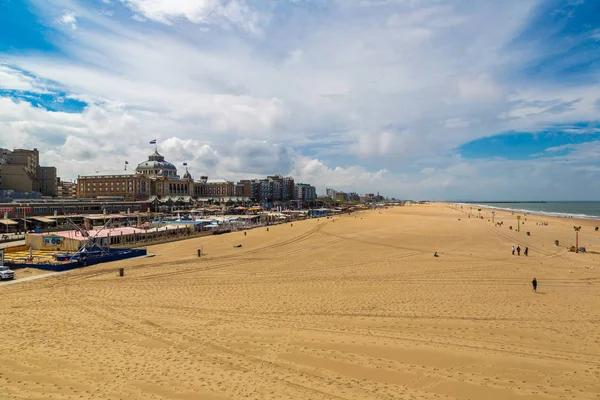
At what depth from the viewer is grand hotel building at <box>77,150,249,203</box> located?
372 feet

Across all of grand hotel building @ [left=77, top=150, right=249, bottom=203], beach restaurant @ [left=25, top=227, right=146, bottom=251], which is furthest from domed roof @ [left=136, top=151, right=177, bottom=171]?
beach restaurant @ [left=25, top=227, right=146, bottom=251]

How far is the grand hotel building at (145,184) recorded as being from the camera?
11325 centimetres

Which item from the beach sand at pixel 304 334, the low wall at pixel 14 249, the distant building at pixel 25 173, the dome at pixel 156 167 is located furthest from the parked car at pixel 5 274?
the dome at pixel 156 167

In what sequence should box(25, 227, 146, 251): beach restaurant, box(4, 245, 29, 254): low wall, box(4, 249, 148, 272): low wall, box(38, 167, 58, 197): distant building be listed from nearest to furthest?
box(4, 249, 148, 272): low wall → box(4, 245, 29, 254): low wall → box(25, 227, 146, 251): beach restaurant → box(38, 167, 58, 197): distant building

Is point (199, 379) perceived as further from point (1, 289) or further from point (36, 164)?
point (36, 164)

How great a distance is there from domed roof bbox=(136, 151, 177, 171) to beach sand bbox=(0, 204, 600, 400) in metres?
119

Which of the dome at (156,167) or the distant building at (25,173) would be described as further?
the dome at (156,167)

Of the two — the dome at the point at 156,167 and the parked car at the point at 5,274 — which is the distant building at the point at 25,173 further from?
the parked car at the point at 5,274

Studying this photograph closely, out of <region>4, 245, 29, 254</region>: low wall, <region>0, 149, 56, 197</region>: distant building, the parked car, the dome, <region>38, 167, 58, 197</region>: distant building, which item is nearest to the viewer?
the parked car

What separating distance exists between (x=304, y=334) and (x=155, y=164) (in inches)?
5439

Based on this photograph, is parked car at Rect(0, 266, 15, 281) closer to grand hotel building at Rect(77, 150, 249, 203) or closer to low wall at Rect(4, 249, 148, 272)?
low wall at Rect(4, 249, 148, 272)

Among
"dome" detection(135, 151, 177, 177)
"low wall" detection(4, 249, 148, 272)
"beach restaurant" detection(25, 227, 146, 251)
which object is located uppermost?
"dome" detection(135, 151, 177, 177)

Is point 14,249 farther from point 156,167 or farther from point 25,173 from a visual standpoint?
point 156,167

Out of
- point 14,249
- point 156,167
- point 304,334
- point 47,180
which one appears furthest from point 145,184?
point 304,334
